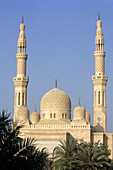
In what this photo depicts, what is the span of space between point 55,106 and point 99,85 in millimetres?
4992

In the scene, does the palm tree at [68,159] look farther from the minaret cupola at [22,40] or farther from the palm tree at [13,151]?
the minaret cupola at [22,40]

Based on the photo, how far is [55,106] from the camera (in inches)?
1677

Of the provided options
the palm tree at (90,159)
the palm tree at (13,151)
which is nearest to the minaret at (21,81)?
the palm tree at (90,159)

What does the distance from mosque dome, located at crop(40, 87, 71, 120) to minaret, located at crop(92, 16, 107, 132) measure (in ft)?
9.72

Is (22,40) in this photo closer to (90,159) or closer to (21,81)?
(21,81)

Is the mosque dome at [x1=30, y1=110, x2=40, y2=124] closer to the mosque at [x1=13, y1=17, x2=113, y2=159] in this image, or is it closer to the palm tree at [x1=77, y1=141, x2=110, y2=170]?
the mosque at [x1=13, y1=17, x2=113, y2=159]

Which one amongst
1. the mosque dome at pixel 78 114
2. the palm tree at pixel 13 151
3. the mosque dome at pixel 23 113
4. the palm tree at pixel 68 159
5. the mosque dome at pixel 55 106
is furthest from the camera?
the mosque dome at pixel 55 106

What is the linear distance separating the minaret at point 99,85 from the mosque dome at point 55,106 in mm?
2964

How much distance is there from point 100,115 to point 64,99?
13.3 feet

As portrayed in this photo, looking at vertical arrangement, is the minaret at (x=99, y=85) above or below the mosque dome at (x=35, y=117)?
above

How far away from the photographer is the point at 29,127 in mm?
38625

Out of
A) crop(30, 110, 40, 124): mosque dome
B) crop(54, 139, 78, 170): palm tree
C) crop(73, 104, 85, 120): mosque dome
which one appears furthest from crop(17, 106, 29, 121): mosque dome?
crop(54, 139, 78, 170): palm tree

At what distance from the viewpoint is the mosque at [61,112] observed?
3812cm

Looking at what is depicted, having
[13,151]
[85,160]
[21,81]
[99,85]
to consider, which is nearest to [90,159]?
[85,160]
